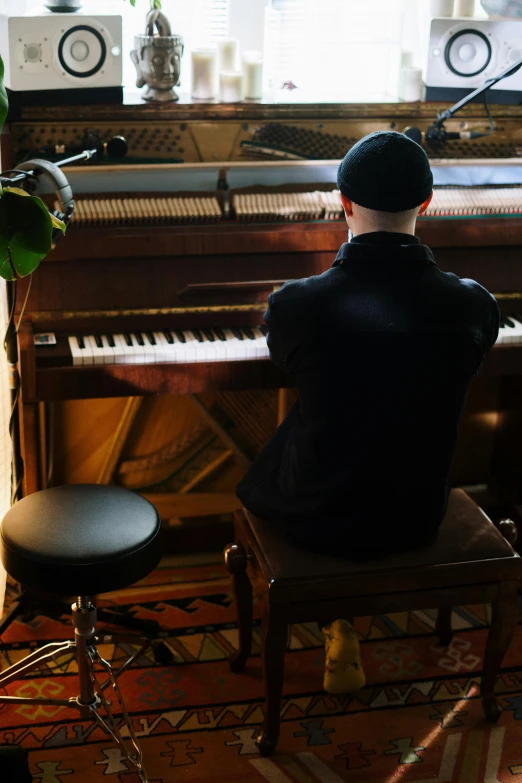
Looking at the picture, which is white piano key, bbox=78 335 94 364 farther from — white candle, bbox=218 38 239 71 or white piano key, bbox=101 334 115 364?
white candle, bbox=218 38 239 71

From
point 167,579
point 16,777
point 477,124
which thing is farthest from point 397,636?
point 477,124

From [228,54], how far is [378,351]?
5.10ft

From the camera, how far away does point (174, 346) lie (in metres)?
2.76

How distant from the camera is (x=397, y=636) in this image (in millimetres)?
3016

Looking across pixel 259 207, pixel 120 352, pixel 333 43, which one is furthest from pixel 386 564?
pixel 333 43

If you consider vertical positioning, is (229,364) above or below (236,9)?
below

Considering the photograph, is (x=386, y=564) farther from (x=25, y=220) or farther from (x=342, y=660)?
(x=25, y=220)

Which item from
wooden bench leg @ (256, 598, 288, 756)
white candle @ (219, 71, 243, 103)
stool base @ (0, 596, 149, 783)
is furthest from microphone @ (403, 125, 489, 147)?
stool base @ (0, 596, 149, 783)

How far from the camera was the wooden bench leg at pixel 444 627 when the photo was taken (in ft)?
9.71

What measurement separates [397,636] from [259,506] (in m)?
0.91

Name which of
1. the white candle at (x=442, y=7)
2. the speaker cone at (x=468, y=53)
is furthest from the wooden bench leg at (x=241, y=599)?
the white candle at (x=442, y=7)

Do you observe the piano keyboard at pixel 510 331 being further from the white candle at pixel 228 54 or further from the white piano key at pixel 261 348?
the white candle at pixel 228 54

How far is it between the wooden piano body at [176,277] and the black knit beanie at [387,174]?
0.87 m

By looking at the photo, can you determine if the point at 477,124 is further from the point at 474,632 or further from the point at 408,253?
the point at 474,632
